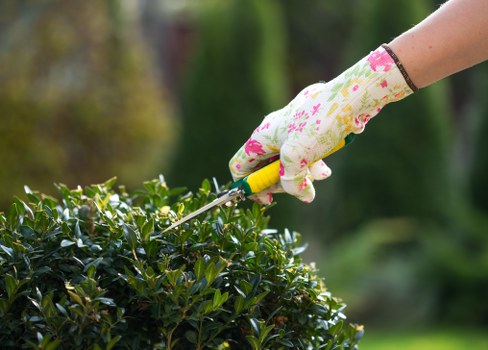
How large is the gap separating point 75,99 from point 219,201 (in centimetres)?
797

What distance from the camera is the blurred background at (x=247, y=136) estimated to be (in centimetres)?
734

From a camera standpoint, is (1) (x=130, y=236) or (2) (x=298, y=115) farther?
(2) (x=298, y=115)

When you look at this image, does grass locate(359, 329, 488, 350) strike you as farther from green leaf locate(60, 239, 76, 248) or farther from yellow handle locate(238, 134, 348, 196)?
green leaf locate(60, 239, 76, 248)

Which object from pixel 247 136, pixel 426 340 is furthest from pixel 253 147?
pixel 247 136

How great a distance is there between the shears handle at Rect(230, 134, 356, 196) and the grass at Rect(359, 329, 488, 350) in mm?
4311

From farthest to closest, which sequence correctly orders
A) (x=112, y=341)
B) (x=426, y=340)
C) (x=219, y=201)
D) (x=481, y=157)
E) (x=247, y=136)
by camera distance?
(x=481, y=157) → (x=247, y=136) → (x=426, y=340) → (x=219, y=201) → (x=112, y=341)

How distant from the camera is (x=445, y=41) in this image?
205 centimetres

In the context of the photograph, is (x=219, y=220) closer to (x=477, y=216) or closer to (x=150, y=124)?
(x=477, y=216)

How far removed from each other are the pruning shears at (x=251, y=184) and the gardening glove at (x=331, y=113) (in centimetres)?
4

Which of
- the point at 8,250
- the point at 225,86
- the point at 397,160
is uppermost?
the point at 225,86

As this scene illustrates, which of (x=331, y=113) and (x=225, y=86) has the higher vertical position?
(x=225, y=86)

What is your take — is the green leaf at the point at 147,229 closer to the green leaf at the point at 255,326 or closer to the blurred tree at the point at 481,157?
the green leaf at the point at 255,326

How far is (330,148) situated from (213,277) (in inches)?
18.6

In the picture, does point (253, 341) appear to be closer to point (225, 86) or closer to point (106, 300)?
point (106, 300)
